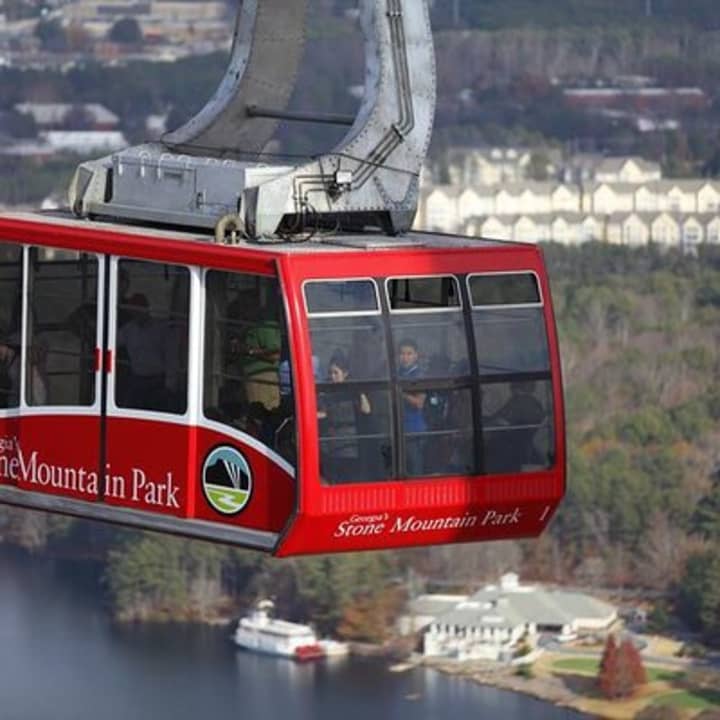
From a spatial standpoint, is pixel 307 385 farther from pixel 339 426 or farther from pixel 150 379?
pixel 150 379

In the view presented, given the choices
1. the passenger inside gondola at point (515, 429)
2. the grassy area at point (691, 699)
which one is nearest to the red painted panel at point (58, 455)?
the passenger inside gondola at point (515, 429)

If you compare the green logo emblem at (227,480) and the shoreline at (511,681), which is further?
the shoreline at (511,681)

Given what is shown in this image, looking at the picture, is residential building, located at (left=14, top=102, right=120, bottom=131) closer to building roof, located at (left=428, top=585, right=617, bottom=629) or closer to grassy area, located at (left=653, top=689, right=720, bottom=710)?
building roof, located at (left=428, top=585, right=617, bottom=629)

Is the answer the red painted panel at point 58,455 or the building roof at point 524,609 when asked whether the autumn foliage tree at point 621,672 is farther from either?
the red painted panel at point 58,455

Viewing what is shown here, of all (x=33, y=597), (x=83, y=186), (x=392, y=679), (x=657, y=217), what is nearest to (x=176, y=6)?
(x=657, y=217)

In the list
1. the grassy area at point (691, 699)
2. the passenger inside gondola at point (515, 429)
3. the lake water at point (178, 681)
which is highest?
the passenger inside gondola at point (515, 429)

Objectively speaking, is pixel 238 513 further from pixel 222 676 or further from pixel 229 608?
pixel 229 608

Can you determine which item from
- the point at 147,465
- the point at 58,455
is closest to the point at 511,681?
the point at 58,455

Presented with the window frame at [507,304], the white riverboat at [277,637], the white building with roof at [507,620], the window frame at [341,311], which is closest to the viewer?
the window frame at [341,311]
